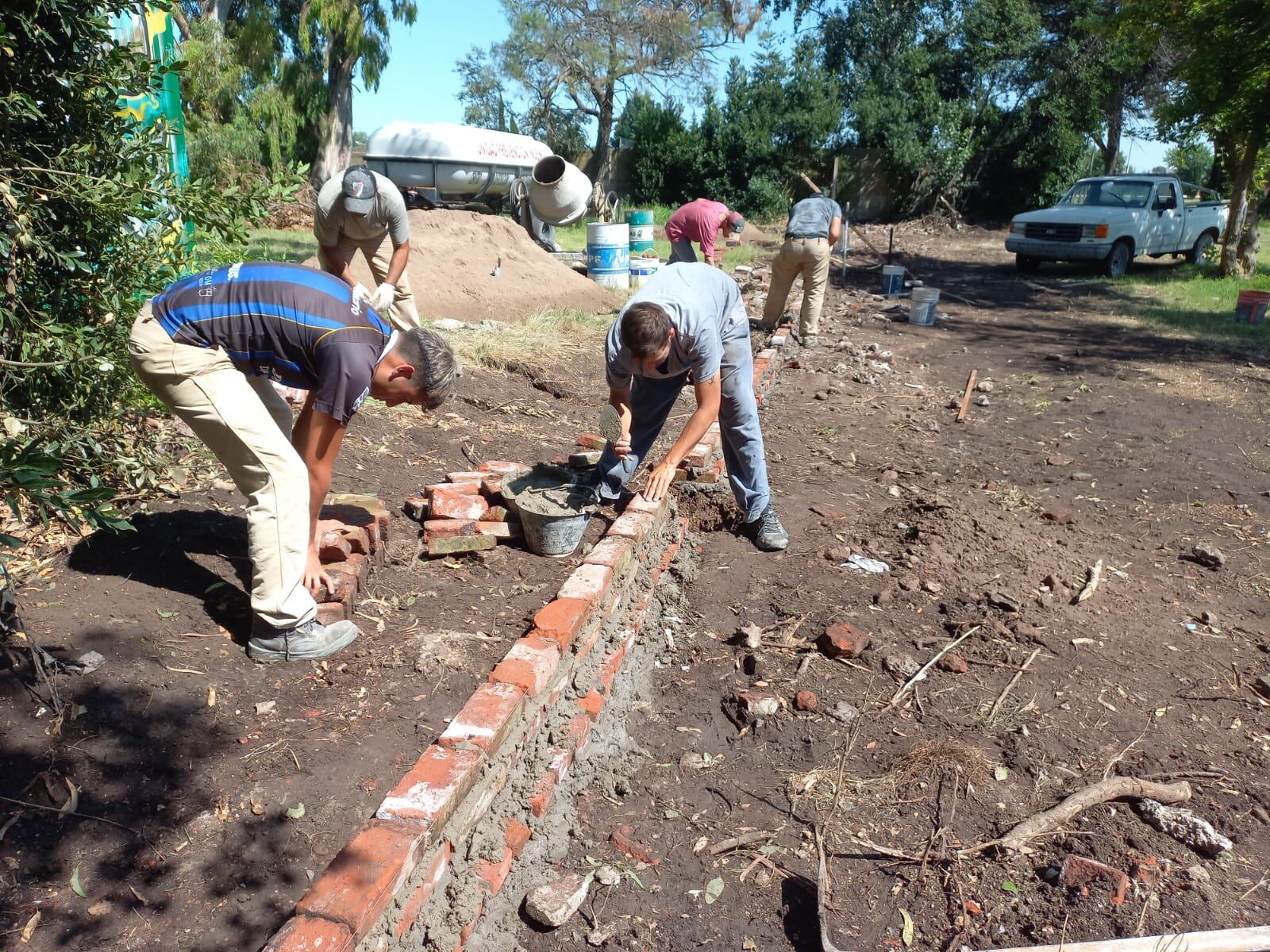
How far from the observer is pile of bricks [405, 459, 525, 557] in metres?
4.03

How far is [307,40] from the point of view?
18.8 metres

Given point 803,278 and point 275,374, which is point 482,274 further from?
point 275,374

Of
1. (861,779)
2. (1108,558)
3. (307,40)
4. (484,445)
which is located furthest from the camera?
(307,40)

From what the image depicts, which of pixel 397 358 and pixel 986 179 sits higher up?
pixel 986 179

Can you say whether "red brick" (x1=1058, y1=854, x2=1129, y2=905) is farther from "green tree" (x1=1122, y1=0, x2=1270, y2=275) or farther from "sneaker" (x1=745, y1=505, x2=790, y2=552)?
→ "green tree" (x1=1122, y1=0, x2=1270, y2=275)

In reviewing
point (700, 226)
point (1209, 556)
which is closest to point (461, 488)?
point (1209, 556)

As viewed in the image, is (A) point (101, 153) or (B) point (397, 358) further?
(A) point (101, 153)

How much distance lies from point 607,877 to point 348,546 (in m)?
1.69

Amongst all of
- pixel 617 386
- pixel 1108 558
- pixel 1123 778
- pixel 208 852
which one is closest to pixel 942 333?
pixel 1108 558

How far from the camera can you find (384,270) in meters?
6.66

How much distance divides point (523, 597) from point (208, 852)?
1.70 meters

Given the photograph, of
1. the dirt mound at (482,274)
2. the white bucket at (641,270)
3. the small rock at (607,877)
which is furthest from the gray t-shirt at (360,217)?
the white bucket at (641,270)

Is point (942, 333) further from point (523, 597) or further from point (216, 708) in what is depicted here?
point (216, 708)

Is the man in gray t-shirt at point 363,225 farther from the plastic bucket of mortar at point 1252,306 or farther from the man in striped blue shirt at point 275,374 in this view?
the plastic bucket of mortar at point 1252,306
